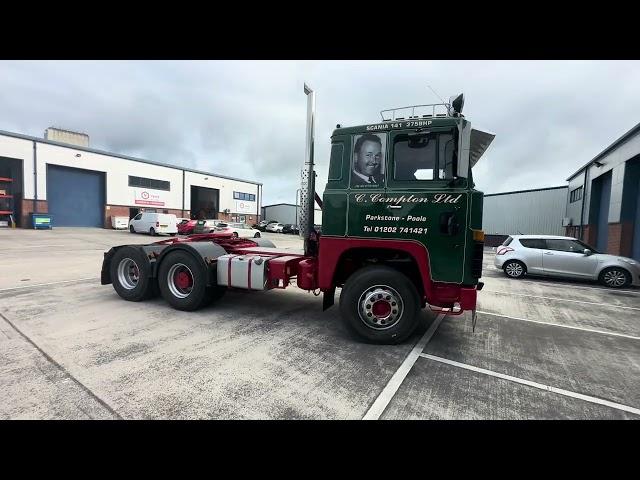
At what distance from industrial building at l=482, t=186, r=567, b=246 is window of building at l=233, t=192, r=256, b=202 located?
32.5 metres

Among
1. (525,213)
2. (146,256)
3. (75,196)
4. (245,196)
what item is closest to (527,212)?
(525,213)

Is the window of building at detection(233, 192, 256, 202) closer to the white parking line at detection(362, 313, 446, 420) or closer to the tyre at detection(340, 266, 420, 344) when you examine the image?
the tyre at detection(340, 266, 420, 344)

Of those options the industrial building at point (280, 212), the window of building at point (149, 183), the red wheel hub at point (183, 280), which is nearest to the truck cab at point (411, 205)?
the red wheel hub at point (183, 280)

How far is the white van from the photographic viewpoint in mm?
26953

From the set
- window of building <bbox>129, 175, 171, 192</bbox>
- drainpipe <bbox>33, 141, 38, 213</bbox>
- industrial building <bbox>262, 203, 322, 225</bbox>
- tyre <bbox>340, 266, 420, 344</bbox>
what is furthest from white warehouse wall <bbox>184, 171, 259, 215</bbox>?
tyre <bbox>340, 266, 420, 344</bbox>

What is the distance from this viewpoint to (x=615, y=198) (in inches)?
535

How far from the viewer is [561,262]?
10.6m

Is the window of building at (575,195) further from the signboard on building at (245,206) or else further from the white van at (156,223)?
the signboard on building at (245,206)

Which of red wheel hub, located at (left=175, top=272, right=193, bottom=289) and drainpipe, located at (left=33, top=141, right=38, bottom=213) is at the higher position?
drainpipe, located at (left=33, top=141, right=38, bottom=213)

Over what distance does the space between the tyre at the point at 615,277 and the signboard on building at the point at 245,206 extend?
139ft

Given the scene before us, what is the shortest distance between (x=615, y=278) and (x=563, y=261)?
1.41m

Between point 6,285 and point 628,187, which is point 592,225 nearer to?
point 628,187

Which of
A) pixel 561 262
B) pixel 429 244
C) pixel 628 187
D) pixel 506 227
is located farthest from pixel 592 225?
pixel 429 244
